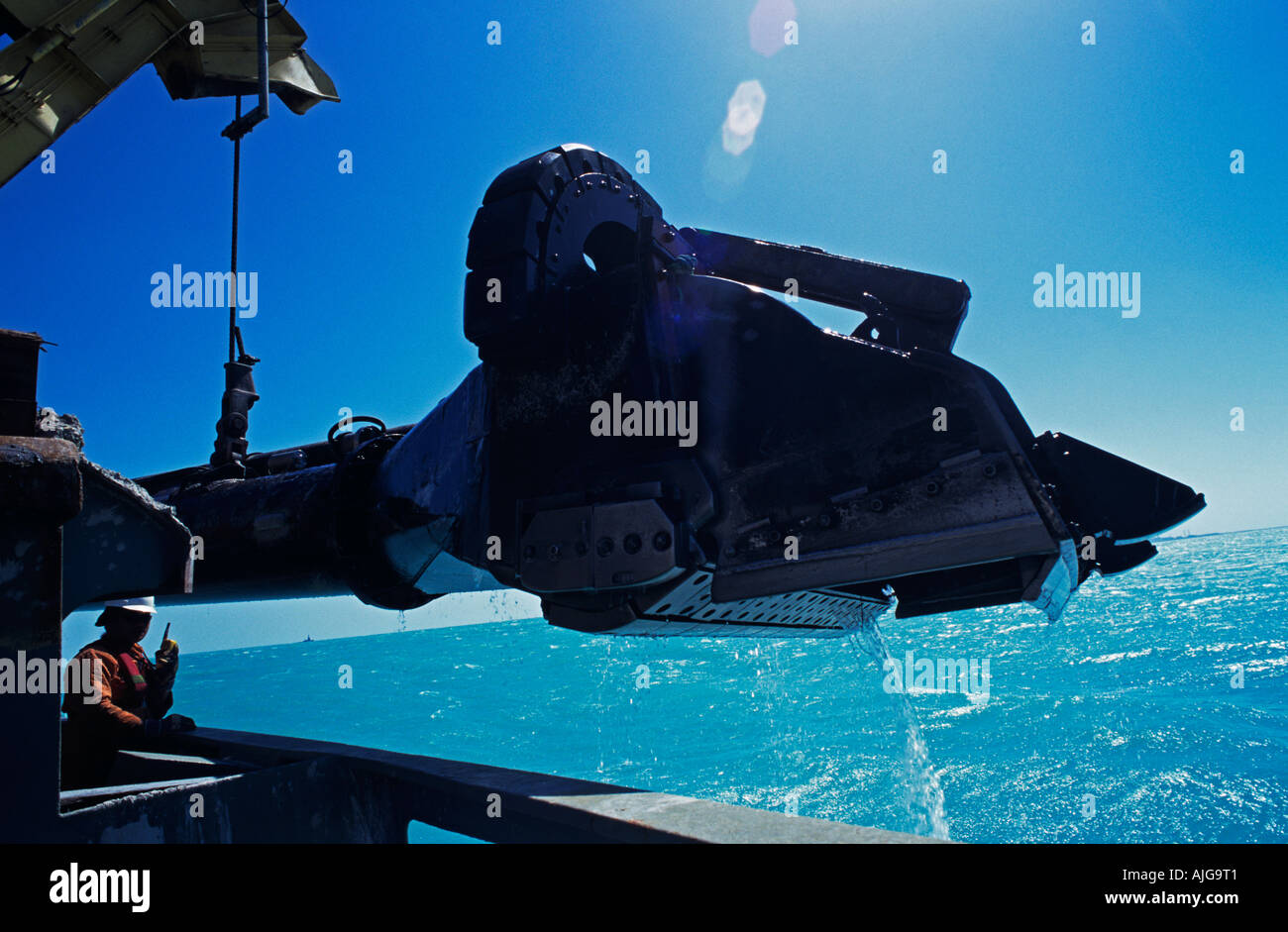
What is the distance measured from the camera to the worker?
4660 mm

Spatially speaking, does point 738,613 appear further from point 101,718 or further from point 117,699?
point 117,699

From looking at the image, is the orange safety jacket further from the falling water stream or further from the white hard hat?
the falling water stream

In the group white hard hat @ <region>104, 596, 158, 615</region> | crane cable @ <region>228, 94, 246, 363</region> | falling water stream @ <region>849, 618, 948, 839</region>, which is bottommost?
falling water stream @ <region>849, 618, 948, 839</region>

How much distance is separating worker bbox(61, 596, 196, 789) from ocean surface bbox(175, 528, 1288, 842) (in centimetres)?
375

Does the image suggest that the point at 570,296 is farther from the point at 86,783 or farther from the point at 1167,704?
the point at 1167,704

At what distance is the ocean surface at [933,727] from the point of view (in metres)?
13.6

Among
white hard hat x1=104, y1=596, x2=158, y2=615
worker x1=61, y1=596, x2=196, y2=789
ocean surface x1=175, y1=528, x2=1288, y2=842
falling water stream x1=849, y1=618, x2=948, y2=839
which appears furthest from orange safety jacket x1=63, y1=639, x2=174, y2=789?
falling water stream x1=849, y1=618, x2=948, y2=839

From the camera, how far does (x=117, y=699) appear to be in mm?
5543

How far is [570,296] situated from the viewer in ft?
9.64

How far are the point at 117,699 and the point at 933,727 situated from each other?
2010 centimetres

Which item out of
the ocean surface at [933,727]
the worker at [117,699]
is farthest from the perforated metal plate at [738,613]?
the worker at [117,699]

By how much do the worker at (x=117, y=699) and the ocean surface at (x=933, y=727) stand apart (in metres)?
3.75
